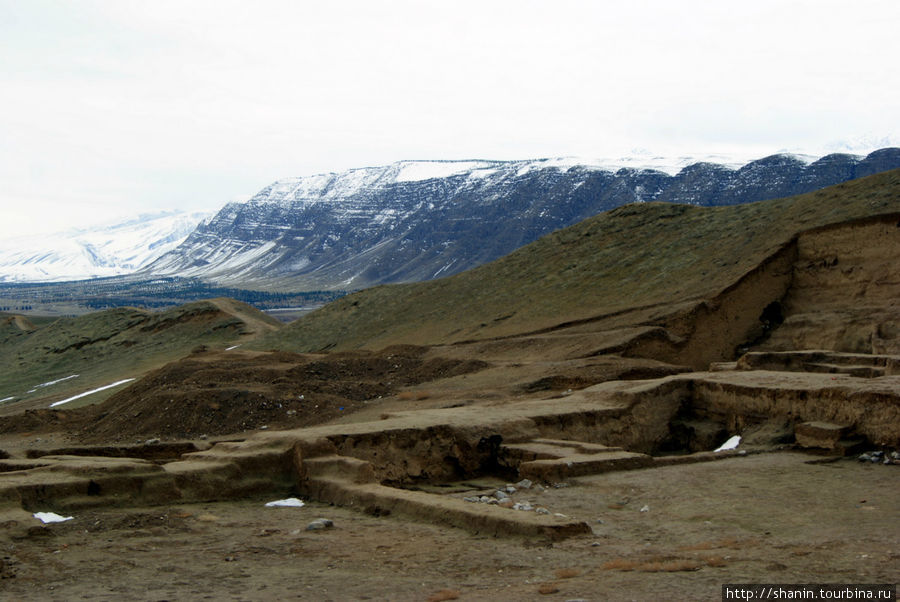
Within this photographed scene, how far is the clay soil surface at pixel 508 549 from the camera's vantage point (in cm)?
616

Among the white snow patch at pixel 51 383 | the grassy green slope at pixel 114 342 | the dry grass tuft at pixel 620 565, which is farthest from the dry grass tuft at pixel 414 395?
the white snow patch at pixel 51 383

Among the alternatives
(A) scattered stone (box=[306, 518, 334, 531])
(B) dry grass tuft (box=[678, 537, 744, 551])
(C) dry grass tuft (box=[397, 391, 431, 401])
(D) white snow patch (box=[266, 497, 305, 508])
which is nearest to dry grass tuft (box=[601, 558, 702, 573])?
(B) dry grass tuft (box=[678, 537, 744, 551])

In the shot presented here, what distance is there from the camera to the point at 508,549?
7.29m

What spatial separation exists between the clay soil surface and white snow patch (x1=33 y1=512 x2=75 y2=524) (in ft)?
0.50

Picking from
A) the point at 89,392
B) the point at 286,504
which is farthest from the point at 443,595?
the point at 89,392

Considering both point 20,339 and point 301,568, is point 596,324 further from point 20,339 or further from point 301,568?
point 20,339

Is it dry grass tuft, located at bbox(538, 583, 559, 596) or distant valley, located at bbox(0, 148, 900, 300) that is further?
distant valley, located at bbox(0, 148, 900, 300)

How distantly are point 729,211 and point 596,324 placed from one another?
9911mm

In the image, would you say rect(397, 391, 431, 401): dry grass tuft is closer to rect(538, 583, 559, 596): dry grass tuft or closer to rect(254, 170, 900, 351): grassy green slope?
rect(254, 170, 900, 351): grassy green slope

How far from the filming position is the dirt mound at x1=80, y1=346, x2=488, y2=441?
19.6m

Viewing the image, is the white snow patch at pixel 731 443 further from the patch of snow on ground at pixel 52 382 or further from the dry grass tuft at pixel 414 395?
the patch of snow on ground at pixel 52 382

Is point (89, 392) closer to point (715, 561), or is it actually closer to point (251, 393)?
point (251, 393)

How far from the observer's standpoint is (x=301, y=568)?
23.0 feet

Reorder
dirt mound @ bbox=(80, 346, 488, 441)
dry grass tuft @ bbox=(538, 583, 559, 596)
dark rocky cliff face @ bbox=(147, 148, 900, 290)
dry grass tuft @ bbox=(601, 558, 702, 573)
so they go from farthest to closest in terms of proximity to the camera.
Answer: dark rocky cliff face @ bbox=(147, 148, 900, 290)
dirt mound @ bbox=(80, 346, 488, 441)
dry grass tuft @ bbox=(601, 558, 702, 573)
dry grass tuft @ bbox=(538, 583, 559, 596)
